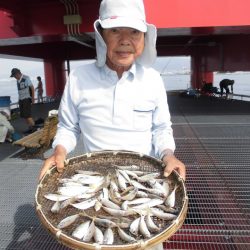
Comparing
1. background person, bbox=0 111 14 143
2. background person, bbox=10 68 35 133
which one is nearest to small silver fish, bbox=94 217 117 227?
background person, bbox=0 111 14 143

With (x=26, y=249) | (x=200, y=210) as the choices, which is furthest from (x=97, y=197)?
(x=200, y=210)

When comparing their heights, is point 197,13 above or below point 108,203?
above

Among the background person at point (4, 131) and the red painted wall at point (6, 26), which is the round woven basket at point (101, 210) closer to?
the background person at point (4, 131)

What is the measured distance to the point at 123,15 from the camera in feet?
7.17

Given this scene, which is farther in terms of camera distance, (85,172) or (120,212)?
(85,172)

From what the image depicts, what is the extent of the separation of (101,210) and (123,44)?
41.1 inches

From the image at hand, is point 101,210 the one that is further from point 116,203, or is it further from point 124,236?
point 124,236

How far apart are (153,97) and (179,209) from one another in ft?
2.73

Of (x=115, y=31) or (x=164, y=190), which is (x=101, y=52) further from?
(x=164, y=190)

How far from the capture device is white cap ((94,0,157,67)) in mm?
2184

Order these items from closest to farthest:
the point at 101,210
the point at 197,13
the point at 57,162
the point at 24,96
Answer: the point at 101,210, the point at 57,162, the point at 197,13, the point at 24,96

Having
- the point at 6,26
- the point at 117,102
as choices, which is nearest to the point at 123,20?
the point at 117,102

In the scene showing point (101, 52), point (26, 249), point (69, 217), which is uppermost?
point (101, 52)

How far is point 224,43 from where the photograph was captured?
57.8 feet
